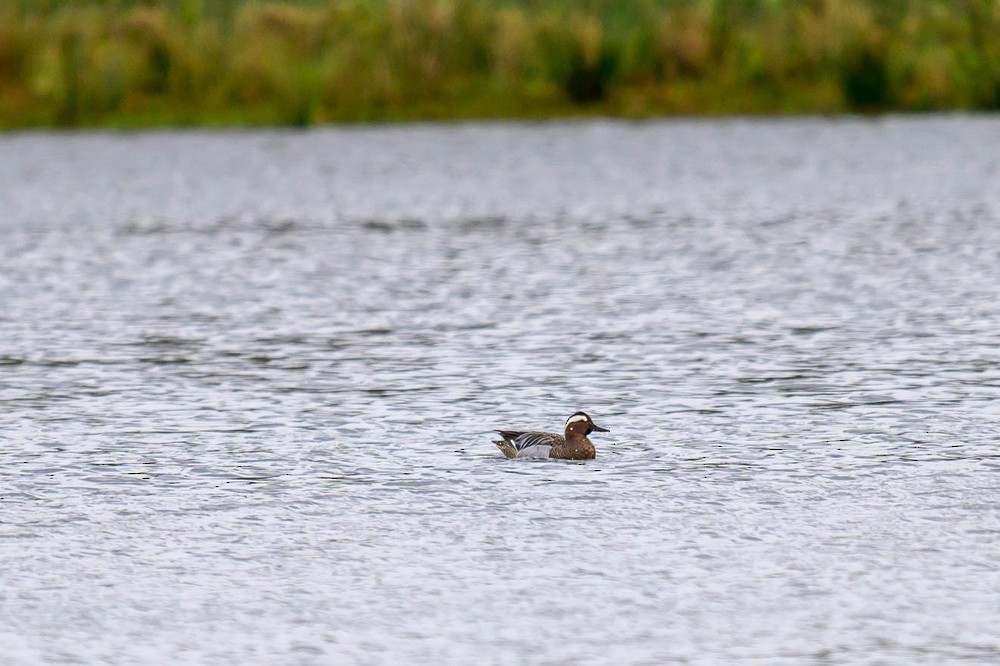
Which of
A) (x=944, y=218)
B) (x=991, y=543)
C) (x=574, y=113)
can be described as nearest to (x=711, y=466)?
(x=991, y=543)

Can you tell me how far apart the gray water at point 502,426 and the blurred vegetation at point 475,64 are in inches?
348

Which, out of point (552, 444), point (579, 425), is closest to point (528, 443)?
point (552, 444)

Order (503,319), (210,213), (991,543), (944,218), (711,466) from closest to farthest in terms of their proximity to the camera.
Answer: (991,543), (711,466), (503,319), (944,218), (210,213)

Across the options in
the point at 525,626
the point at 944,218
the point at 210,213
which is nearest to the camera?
the point at 525,626

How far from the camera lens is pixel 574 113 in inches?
1208

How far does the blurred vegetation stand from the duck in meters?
20.9

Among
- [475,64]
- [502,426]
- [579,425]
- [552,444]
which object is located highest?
[475,64]

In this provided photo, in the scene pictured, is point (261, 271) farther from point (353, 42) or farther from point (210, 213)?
point (353, 42)

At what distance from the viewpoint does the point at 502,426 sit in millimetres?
10406

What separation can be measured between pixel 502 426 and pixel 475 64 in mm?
21487

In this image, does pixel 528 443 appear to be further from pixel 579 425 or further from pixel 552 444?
pixel 579 425

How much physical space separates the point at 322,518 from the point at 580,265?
8.45 m

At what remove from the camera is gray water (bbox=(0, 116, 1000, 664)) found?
708 cm

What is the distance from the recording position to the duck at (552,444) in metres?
9.45
